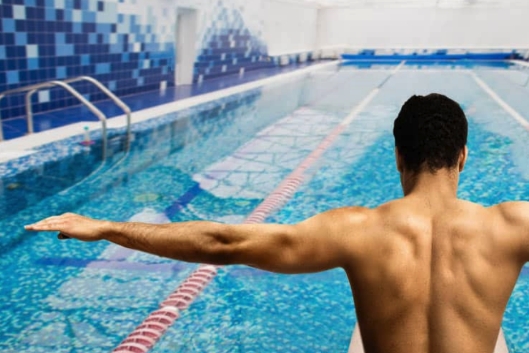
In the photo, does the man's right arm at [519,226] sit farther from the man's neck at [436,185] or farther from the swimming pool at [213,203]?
the swimming pool at [213,203]

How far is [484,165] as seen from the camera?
6.68 m

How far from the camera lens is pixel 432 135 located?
137 cm

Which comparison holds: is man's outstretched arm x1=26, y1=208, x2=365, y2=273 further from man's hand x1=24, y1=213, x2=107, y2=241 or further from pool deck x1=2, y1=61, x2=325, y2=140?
pool deck x1=2, y1=61, x2=325, y2=140

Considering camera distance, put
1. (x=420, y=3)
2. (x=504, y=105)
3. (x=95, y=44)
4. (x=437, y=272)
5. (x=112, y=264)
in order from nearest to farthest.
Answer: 1. (x=437, y=272)
2. (x=112, y=264)
3. (x=95, y=44)
4. (x=504, y=105)
5. (x=420, y=3)

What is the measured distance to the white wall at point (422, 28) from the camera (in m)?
27.0

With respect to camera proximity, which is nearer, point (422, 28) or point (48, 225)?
point (48, 225)

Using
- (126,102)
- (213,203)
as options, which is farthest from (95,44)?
(213,203)

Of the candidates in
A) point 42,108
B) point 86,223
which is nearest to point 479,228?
point 86,223

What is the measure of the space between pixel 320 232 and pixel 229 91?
10967 millimetres

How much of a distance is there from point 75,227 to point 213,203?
365 cm

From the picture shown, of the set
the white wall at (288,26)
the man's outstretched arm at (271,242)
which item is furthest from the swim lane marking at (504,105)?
the man's outstretched arm at (271,242)

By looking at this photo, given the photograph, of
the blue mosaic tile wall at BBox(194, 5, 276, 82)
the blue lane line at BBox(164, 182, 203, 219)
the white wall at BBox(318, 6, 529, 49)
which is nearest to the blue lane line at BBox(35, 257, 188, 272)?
the blue lane line at BBox(164, 182, 203, 219)

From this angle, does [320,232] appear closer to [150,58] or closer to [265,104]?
[265,104]

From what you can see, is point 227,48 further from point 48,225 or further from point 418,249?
point 418,249
